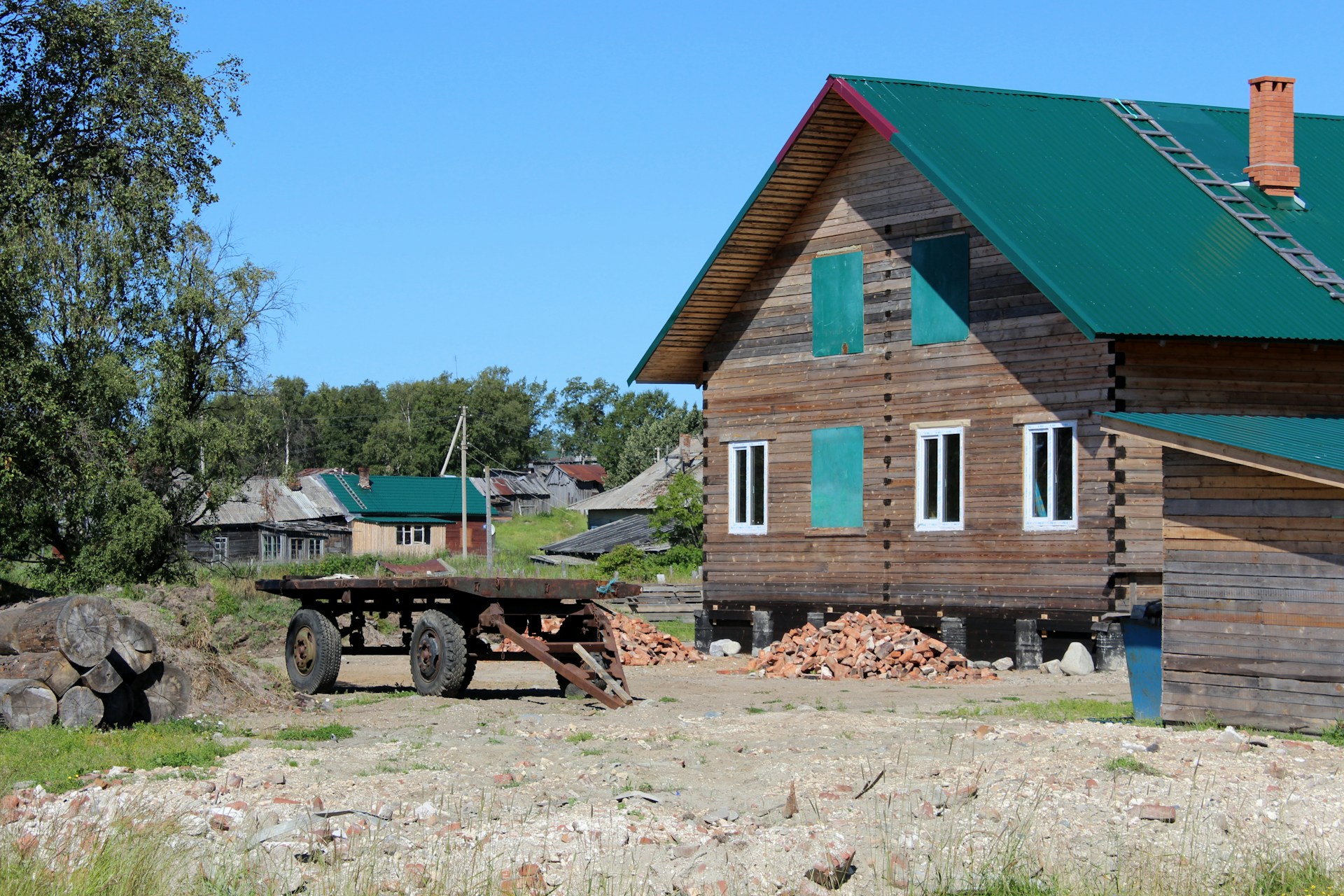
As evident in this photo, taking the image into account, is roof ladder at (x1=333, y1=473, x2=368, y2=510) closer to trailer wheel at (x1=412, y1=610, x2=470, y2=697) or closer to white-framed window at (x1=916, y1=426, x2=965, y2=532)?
white-framed window at (x1=916, y1=426, x2=965, y2=532)

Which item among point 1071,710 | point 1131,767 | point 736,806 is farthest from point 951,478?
point 736,806

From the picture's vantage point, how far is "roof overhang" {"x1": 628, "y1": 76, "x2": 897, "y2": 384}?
24688 mm

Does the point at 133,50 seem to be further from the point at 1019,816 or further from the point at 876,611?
the point at 1019,816

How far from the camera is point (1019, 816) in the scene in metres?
10.2

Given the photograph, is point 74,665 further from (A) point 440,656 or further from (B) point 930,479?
(B) point 930,479

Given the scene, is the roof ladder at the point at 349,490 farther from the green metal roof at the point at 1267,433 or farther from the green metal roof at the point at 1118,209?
the green metal roof at the point at 1267,433

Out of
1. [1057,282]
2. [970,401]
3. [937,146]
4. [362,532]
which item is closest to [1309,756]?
[1057,282]

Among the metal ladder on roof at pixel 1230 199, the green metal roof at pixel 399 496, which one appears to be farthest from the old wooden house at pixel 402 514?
the metal ladder on roof at pixel 1230 199

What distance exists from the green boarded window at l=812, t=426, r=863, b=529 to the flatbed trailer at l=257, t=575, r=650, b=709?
8049 millimetres

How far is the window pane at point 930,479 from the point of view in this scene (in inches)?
951

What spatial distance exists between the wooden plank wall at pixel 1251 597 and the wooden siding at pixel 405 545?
63598 mm

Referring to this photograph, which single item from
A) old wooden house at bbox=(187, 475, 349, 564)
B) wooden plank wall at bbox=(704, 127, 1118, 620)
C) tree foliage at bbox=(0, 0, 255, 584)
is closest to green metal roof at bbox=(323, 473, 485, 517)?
old wooden house at bbox=(187, 475, 349, 564)

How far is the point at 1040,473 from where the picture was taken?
2278 cm

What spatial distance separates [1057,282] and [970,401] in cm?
310
